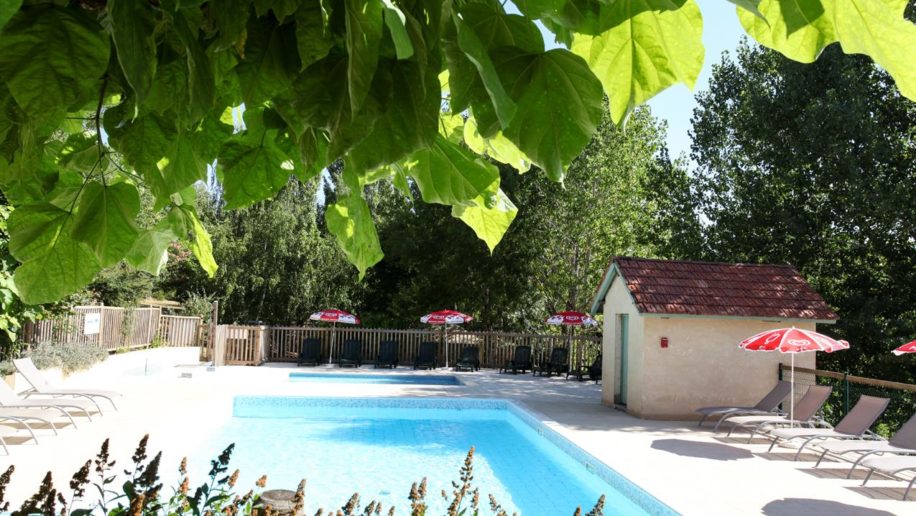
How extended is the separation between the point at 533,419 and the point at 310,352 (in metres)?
13.0

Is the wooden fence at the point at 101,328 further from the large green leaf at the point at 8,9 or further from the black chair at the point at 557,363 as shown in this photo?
the large green leaf at the point at 8,9

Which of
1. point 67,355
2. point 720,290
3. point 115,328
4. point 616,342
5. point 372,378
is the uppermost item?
point 720,290

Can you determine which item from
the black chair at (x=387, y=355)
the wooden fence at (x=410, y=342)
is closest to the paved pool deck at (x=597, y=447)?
the black chair at (x=387, y=355)

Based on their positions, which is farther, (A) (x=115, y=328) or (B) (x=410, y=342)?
(B) (x=410, y=342)

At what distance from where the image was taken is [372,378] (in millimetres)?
20719

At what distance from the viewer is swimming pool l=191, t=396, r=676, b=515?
8.63m

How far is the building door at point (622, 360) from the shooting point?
49.3 feet

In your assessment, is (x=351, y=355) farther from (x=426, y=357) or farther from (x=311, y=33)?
(x=311, y=33)

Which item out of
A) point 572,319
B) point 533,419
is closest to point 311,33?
point 533,419

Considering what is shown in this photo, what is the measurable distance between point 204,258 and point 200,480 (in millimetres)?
8615

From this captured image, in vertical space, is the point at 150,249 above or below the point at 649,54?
below

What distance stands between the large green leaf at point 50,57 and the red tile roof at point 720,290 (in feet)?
43.6

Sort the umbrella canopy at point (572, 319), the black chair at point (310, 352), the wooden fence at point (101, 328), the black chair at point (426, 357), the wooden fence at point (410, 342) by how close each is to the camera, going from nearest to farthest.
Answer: the wooden fence at point (101, 328)
the umbrella canopy at point (572, 319)
the black chair at point (426, 357)
the black chair at point (310, 352)
the wooden fence at point (410, 342)

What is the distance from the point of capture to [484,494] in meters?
8.87
